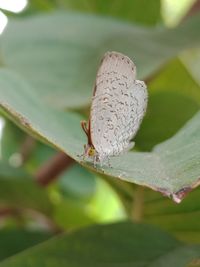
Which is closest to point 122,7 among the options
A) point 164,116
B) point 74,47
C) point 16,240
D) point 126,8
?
point 126,8

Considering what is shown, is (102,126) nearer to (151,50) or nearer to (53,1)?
(151,50)

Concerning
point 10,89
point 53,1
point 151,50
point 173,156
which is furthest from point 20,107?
point 53,1

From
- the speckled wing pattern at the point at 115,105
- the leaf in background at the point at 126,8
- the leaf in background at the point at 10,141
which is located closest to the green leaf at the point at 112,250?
the speckled wing pattern at the point at 115,105

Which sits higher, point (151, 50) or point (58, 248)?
point (151, 50)

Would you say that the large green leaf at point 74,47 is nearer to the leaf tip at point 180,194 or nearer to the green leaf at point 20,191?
the green leaf at point 20,191

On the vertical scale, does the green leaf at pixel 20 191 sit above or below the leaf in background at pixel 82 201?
below

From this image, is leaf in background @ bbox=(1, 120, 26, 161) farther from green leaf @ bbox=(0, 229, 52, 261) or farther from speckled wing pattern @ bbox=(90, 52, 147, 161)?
speckled wing pattern @ bbox=(90, 52, 147, 161)
